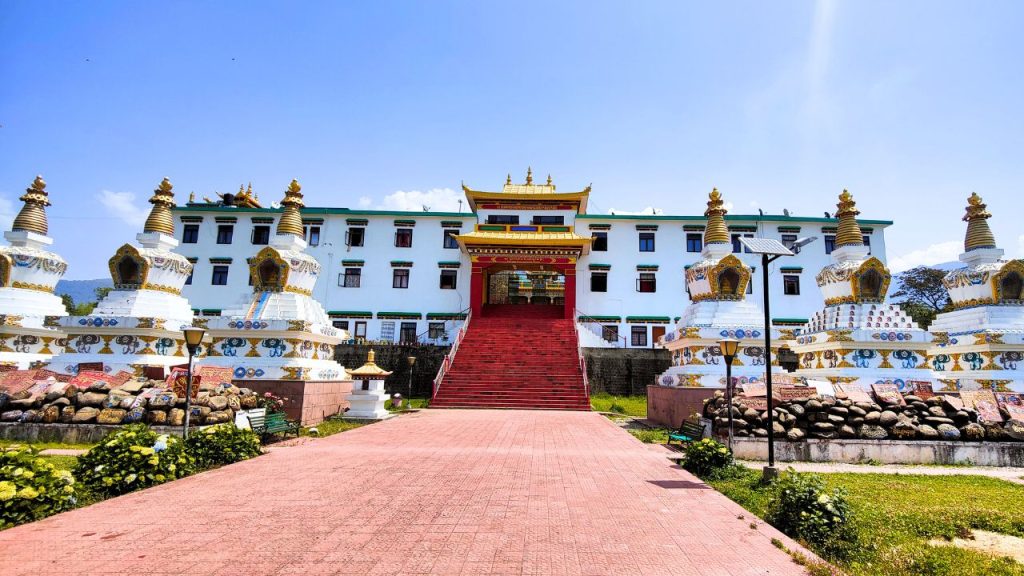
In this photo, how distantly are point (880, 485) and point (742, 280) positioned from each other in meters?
9.48

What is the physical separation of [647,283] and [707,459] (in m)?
25.6

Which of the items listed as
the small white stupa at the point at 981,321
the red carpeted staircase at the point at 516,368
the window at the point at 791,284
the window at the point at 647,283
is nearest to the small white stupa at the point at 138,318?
the red carpeted staircase at the point at 516,368

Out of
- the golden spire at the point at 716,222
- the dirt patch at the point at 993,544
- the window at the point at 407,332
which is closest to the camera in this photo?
the dirt patch at the point at 993,544

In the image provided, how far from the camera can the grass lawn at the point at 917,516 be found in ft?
14.9

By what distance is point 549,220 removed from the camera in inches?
1326

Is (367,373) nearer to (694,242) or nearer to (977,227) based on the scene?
(977,227)

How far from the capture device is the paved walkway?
4.24 m

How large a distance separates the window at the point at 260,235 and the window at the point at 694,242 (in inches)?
1046

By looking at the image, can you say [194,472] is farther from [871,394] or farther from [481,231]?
[481,231]

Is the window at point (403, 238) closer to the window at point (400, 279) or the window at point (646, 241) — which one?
the window at point (400, 279)

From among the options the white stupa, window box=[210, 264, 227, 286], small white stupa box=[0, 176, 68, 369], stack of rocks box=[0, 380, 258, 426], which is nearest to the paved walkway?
stack of rocks box=[0, 380, 258, 426]

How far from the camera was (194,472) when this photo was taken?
7758 mm

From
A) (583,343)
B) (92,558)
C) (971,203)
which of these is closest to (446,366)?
(583,343)

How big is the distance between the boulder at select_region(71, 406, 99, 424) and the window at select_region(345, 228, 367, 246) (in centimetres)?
2358
